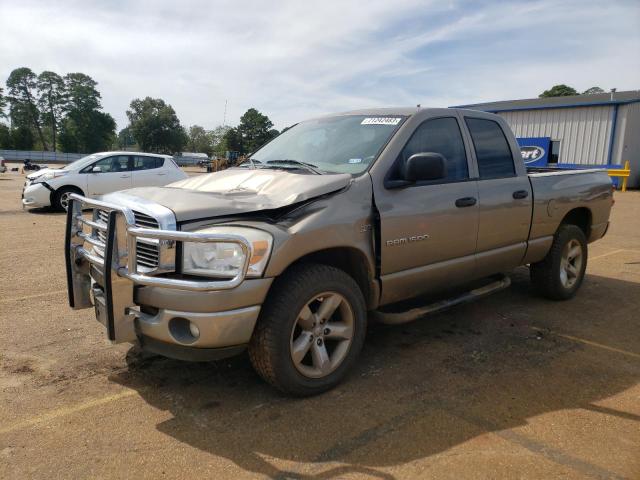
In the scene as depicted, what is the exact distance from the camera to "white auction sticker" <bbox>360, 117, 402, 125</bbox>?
12.9 feet

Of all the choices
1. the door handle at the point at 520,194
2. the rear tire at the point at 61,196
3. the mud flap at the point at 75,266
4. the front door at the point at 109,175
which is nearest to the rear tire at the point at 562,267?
the door handle at the point at 520,194

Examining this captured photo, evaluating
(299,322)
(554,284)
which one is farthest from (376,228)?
(554,284)

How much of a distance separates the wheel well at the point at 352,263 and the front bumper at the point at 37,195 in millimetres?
10970

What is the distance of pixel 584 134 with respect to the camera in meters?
23.9

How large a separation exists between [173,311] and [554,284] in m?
4.14

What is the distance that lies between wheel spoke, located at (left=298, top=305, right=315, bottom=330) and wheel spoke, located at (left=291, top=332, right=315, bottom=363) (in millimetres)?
45

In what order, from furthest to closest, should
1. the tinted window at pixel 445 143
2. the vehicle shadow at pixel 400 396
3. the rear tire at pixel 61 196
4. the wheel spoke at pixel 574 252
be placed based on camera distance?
1. the rear tire at pixel 61 196
2. the wheel spoke at pixel 574 252
3. the tinted window at pixel 445 143
4. the vehicle shadow at pixel 400 396

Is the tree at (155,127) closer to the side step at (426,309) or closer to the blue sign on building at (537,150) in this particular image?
the blue sign on building at (537,150)

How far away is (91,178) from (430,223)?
1087cm

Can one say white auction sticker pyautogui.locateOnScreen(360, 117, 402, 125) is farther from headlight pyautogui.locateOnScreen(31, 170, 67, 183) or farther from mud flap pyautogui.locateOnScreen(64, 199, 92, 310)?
headlight pyautogui.locateOnScreen(31, 170, 67, 183)

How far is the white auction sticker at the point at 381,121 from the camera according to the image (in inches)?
155

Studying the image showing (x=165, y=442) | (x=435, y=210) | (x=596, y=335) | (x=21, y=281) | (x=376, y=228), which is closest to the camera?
(x=165, y=442)

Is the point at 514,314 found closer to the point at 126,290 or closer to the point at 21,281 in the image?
the point at 126,290

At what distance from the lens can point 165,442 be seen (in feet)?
8.82
